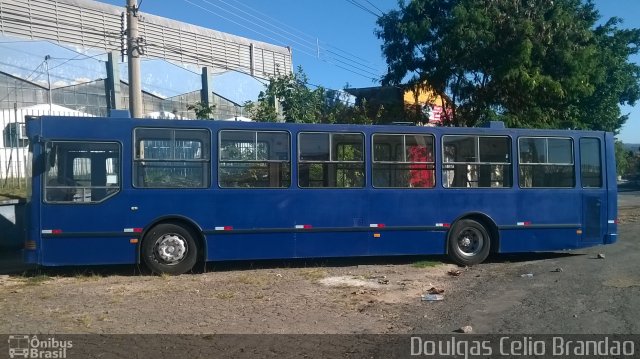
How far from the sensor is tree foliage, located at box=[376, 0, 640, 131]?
17.3 m

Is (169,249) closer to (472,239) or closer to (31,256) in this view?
(31,256)

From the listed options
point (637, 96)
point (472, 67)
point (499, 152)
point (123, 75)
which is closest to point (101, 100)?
point (123, 75)

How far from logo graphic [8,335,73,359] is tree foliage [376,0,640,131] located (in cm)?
1470

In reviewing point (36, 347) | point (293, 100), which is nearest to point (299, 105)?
point (293, 100)

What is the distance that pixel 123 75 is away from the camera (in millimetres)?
27297

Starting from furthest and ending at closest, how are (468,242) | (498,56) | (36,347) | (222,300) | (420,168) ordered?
(498,56) → (468,242) → (420,168) → (222,300) → (36,347)

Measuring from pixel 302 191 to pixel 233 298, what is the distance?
272 cm

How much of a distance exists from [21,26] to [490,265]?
23.7 m

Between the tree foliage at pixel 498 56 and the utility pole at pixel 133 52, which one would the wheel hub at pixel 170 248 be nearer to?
the utility pole at pixel 133 52

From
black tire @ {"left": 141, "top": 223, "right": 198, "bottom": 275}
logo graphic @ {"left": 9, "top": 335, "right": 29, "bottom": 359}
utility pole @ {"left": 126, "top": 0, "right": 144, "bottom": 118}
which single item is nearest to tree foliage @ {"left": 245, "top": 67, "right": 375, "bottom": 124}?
utility pole @ {"left": 126, "top": 0, "right": 144, "bottom": 118}

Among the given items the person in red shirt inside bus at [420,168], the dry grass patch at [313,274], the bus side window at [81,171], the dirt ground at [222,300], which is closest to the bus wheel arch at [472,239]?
the dirt ground at [222,300]

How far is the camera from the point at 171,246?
31.2 ft

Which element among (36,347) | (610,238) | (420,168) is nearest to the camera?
(36,347)

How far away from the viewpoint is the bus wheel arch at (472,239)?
10773 millimetres
